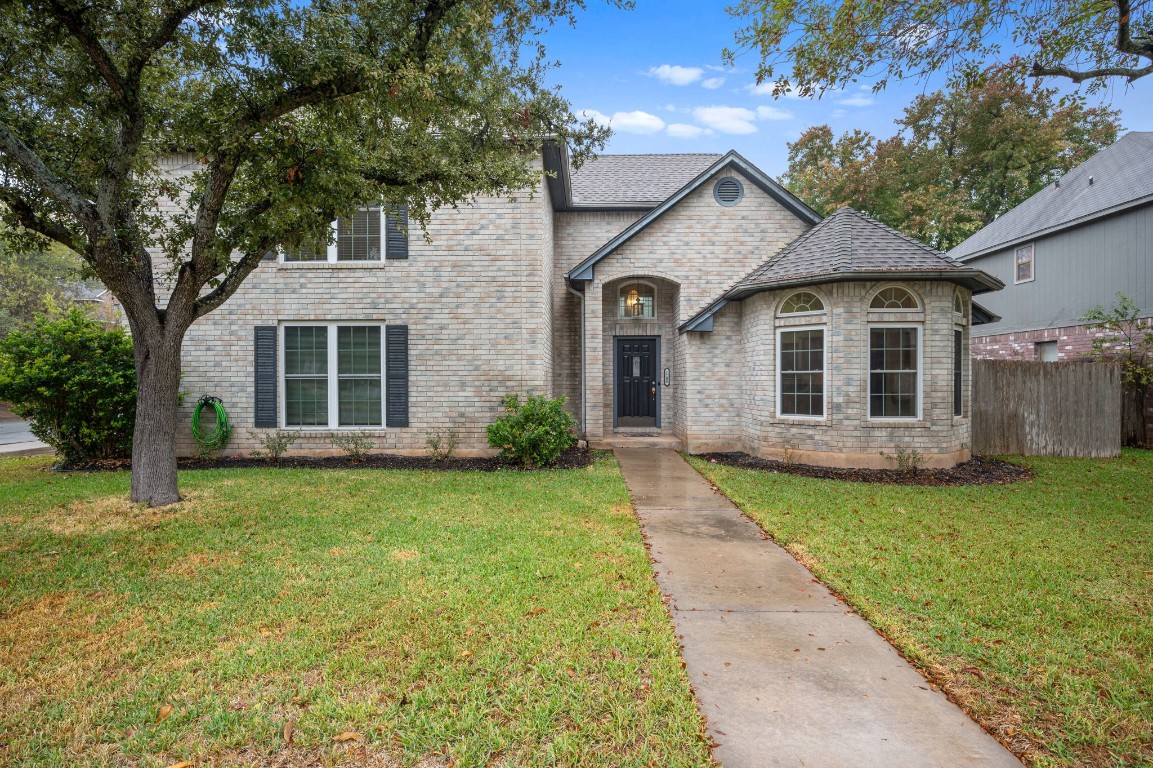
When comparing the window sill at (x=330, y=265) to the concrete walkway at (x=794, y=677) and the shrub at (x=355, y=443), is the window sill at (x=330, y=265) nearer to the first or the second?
the shrub at (x=355, y=443)

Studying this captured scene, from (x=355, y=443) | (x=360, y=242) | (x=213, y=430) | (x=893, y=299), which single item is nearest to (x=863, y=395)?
(x=893, y=299)

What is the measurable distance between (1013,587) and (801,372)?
6.02 m

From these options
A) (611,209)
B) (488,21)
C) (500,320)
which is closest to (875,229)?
(611,209)

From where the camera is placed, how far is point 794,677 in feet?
10.1

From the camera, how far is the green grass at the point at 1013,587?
2.75 meters

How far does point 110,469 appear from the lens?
371 inches

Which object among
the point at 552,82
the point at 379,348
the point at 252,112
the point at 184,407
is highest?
the point at 552,82

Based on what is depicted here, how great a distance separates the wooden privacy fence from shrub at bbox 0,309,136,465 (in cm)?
1652

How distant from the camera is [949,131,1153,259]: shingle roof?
1422cm

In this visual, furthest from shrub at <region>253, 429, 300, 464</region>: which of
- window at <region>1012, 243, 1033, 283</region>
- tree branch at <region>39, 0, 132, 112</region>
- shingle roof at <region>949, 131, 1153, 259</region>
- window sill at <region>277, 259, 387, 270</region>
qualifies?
window at <region>1012, 243, 1033, 283</region>

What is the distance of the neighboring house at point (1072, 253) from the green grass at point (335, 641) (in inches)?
644

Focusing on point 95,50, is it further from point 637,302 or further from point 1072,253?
point 1072,253

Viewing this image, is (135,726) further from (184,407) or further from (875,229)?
(875,229)

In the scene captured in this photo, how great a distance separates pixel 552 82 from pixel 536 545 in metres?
6.84
